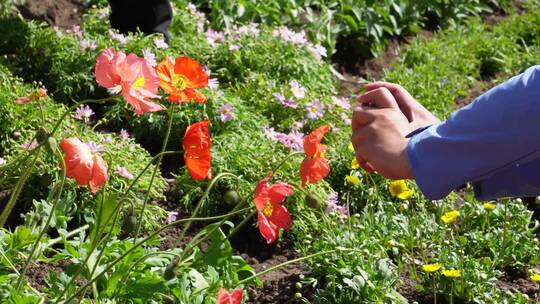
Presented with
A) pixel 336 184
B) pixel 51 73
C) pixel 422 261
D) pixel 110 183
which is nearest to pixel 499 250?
pixel 422 261

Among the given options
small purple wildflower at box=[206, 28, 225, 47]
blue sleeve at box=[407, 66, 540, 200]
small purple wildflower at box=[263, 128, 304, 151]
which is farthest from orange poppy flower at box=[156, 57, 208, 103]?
small purple wildflower at box=[206, 28, 225, 47]

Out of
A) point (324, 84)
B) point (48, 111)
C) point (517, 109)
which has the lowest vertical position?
point (324, 84)

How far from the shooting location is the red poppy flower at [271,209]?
7.77ft

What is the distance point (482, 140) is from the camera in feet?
6.32

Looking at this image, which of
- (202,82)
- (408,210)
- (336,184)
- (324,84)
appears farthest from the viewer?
(324,84)

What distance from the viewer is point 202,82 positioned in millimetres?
2369

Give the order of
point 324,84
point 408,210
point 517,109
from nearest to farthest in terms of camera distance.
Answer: point 517,109 < point 408,210 < point 324,84

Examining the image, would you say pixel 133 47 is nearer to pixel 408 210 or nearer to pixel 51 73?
pixel 51 73

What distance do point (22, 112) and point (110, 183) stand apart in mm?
532

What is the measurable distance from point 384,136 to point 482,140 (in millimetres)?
214

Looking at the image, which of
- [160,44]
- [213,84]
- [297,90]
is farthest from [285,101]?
[160,44]

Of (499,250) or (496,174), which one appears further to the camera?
(499,250)

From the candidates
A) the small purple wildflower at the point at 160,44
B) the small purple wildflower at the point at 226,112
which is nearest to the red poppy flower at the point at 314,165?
the small purple wildflower at the point at 226,112

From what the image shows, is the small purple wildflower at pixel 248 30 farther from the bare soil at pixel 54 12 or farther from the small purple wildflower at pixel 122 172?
the small purple wildflower at pixel 122 172
